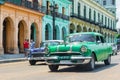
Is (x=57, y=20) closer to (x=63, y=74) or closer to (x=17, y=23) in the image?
(x=17, y=23)

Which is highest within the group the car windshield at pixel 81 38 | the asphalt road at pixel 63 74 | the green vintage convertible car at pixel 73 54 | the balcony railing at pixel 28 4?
the balcony railing at pixel 28 4

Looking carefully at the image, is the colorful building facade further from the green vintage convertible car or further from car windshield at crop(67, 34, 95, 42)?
the green vintage convertible car

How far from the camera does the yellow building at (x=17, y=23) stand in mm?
34156

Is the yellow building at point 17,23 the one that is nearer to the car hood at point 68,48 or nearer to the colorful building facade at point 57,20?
the colorful building facade at point 57,20

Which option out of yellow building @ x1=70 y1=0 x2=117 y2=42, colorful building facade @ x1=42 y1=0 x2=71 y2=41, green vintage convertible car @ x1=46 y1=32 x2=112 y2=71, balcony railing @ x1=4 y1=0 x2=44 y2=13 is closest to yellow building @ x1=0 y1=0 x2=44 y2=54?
balcony railing @ x1=4 y1=0 x2=44 y2=13

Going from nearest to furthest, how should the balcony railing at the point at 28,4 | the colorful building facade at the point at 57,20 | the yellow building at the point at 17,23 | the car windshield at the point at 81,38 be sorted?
1. the car windshield at the point at 81,38
2. the yellow building at the point at 17,23
3. the balcony railing at the point at 28,4
4. the colorful building facade at the point at 57,20

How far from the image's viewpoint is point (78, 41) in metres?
17.2

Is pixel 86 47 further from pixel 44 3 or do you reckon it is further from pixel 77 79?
pixel 44 3

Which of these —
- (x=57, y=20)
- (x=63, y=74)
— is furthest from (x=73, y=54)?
(x=57, y=20)

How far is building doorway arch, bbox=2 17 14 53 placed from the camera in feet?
118

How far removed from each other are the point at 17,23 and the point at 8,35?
1.56 m

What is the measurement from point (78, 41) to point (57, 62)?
1786 millimetres

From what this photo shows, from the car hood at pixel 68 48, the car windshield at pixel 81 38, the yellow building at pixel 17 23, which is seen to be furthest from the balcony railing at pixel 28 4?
the car hood at pixel 68 48

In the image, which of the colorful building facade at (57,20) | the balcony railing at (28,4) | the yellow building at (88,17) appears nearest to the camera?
the balcony railing at (28,4)
